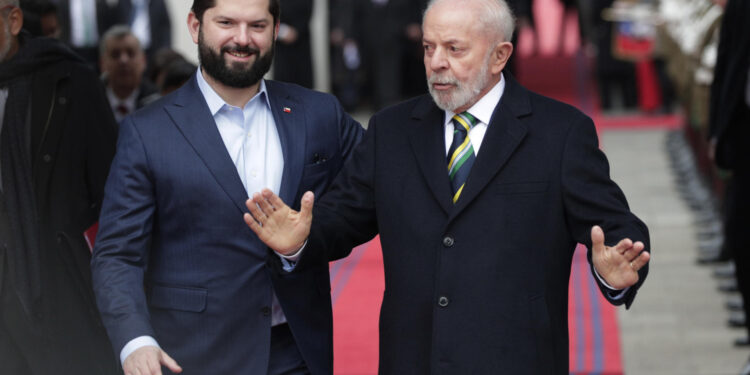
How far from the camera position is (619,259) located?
10.3 feet

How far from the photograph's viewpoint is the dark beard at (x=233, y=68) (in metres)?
3.57

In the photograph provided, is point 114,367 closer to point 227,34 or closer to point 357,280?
point 227,34

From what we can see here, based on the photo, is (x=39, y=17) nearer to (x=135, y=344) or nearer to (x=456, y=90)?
(x=135, y=344)

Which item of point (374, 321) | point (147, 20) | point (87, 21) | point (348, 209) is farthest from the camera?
point (147, 20)

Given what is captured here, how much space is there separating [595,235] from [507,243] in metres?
0.28

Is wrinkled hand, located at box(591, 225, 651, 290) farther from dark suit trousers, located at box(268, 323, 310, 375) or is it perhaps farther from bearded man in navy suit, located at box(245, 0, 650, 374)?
dark suit trousers, located at box(268, 323, 310, 375)

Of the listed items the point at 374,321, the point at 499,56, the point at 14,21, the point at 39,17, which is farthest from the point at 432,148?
the point at 374,321

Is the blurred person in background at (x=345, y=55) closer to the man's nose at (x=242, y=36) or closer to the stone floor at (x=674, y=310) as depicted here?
the stone floor at (x=674, y=310)

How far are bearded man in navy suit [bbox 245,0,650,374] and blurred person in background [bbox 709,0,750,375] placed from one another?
271 cm

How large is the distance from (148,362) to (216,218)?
1.53 ft

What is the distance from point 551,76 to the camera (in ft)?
65.5

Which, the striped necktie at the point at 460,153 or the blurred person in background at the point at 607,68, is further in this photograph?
the blurred person in background at the point at 607,68

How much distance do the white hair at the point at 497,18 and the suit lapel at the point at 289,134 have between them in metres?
0.52

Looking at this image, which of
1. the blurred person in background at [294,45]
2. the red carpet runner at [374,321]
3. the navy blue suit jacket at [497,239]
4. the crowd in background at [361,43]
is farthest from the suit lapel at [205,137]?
the blurred person in background at [294,45]
